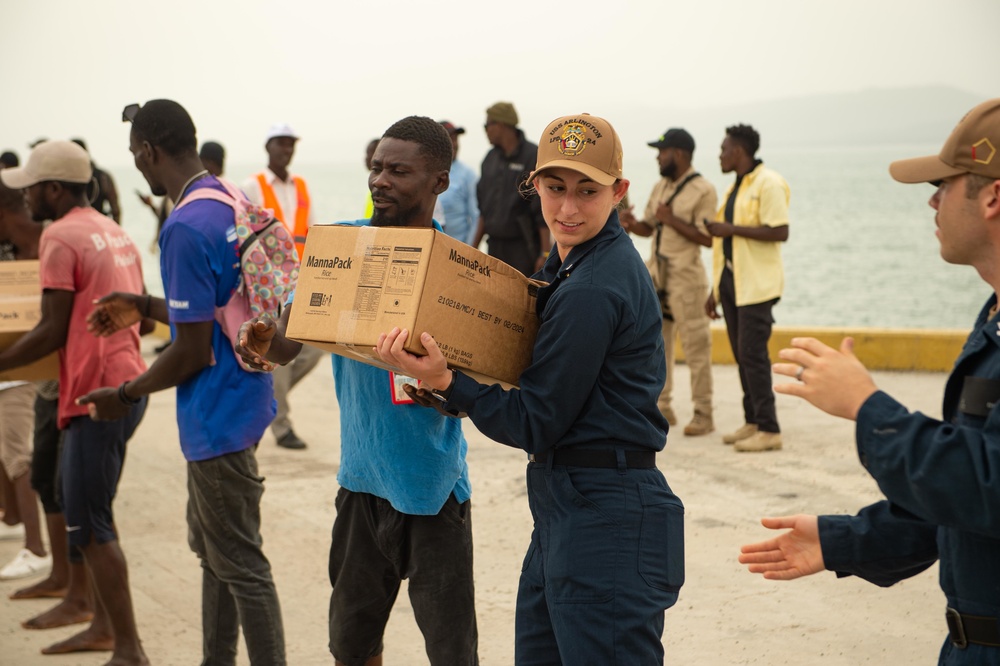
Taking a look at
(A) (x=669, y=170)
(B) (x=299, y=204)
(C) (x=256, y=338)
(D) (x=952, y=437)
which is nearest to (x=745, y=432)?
(A) (x=669, y=170)

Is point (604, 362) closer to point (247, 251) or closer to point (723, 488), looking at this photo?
point (247, 251)

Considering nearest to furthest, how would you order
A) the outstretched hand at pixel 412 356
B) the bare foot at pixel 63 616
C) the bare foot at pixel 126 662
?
the outstretched hand at pixel 412 356 → the bare foot at pixel 126 662 → the bare foot at pixel 63 616

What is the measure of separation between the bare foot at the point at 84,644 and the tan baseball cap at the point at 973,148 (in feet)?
14.7

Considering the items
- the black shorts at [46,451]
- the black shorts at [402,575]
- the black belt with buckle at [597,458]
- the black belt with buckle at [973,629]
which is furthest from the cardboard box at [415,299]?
the black shorts at [46,451]

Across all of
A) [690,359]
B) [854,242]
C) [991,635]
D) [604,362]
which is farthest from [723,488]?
[854,242]

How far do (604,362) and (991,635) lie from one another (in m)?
1.15

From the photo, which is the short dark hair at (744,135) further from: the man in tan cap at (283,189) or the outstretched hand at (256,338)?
the outstretched hand at (256,338)

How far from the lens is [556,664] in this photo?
303cm

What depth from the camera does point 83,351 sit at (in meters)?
4.86

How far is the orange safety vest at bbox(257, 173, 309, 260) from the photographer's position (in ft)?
31.1

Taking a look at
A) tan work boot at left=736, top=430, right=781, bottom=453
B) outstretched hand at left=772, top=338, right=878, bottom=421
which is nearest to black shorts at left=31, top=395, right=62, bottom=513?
outstretched hand at left=772, top=338, right=878, bottom=421

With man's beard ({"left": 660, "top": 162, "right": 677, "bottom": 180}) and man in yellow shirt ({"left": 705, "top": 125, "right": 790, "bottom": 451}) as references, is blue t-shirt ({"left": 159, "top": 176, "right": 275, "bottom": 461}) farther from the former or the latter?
man's beard ({"left": 660, "top": 162, "right": 677, "bottom": 180})

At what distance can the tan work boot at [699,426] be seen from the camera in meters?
8.92

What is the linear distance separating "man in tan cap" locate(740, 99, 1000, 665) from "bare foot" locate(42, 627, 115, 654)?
3898 mm
